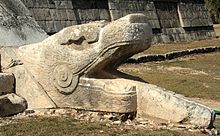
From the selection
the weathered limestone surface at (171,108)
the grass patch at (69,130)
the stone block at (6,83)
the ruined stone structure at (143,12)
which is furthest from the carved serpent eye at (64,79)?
the ruined stone structure at (143,12)

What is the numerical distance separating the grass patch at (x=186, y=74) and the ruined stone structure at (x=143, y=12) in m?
3.25

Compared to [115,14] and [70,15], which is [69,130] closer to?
[70,15]

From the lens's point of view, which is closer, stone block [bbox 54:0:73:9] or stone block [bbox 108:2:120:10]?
stone block [bbox 54:0:73:9]

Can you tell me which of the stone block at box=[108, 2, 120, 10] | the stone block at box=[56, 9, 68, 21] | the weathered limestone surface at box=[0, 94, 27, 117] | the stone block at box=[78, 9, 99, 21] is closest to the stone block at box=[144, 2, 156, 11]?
the stone block at box=[108, 2, 120, 10]

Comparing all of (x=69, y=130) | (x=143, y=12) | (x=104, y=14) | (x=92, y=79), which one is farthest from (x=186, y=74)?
(x=69, y=130)

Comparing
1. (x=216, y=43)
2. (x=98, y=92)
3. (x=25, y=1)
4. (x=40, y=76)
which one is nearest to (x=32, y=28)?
(x=40, y=76)

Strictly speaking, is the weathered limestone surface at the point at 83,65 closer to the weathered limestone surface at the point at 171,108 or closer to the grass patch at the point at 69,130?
the weathered limestone surface at the point at 171,108

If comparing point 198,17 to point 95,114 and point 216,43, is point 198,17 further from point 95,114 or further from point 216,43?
point 95,114

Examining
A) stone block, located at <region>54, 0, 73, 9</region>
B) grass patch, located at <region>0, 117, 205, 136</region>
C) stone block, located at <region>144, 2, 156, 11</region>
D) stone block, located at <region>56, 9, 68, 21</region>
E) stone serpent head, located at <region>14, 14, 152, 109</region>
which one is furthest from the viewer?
stone block, located at <region>144, 2, 156, 11</region>

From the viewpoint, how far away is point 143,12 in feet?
70.6

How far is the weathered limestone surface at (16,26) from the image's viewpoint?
702cm

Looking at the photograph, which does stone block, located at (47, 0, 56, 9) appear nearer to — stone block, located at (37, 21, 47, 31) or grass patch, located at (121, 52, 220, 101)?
stone block, located at (37, 21, 47, 31)

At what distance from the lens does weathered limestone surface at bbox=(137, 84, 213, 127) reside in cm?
555

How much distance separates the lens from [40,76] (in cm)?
621
